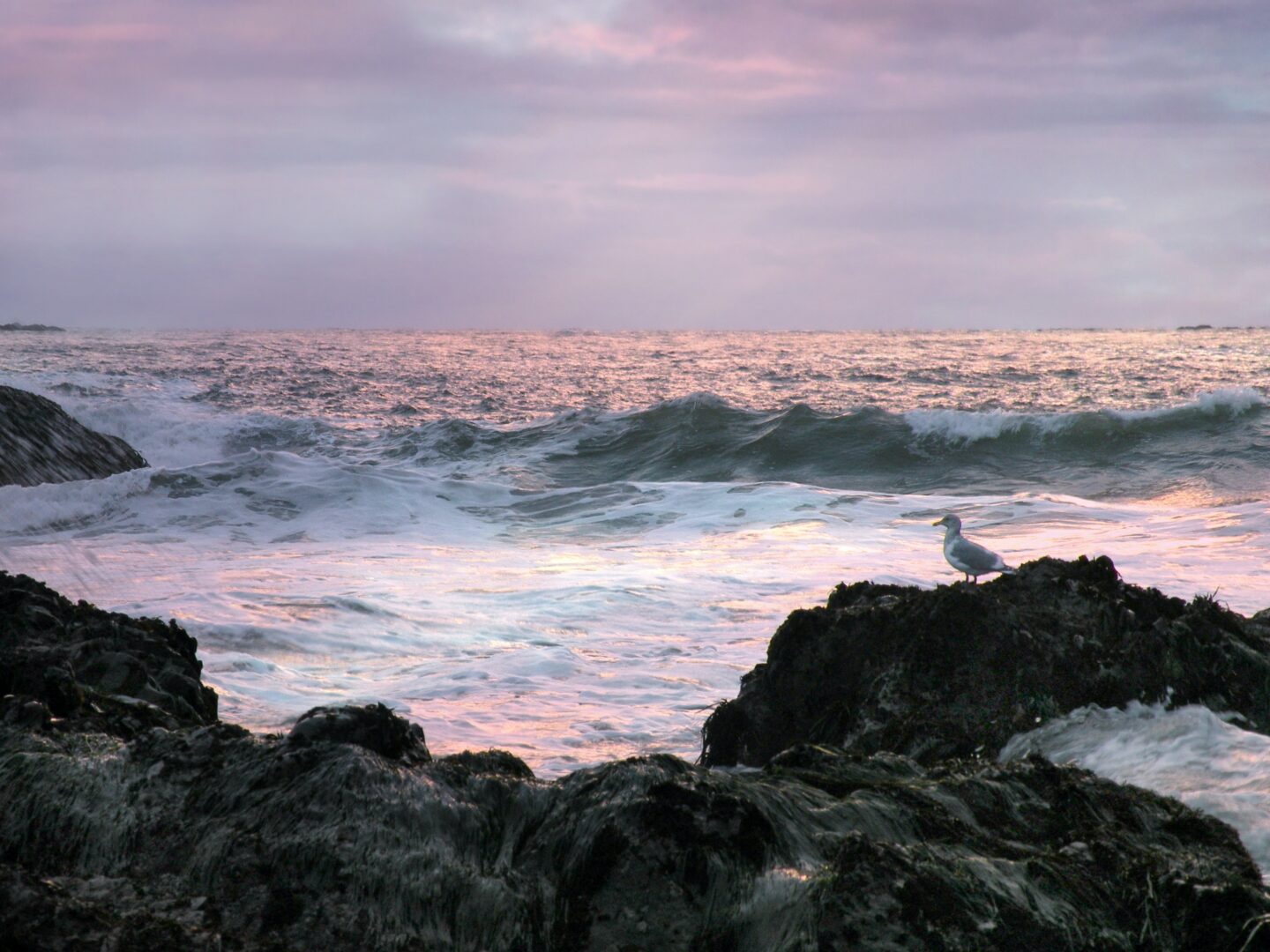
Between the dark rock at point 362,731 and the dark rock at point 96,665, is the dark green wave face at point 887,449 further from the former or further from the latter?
the dark rock at point 362,731

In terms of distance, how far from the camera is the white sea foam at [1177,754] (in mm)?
2967

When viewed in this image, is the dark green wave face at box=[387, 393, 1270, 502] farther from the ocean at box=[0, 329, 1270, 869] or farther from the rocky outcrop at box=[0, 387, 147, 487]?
the rocky outcrop at box=[0, 387, 147, 487]

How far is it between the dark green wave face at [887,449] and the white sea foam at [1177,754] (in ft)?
41.4

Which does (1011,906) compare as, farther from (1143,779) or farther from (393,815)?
(1143,779)

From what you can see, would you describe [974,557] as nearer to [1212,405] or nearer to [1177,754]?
[1177,754]

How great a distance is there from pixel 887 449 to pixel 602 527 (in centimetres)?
890

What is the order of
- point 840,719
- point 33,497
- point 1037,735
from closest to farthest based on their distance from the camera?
point 1037,735
point 840,719
point 33,497

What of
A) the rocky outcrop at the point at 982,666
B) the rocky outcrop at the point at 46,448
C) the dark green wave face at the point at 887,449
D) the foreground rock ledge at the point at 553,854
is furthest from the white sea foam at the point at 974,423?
the foreground rock ledge at the point at 553,854

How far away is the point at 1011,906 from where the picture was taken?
2039mm

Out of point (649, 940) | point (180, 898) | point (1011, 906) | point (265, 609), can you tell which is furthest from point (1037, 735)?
point (265, 609)

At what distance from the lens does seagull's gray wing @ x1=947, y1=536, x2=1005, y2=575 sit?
695cm

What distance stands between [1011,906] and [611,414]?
73.6 feet

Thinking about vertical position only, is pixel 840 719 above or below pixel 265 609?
above

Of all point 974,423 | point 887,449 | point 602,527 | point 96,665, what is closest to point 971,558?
point 96,665
